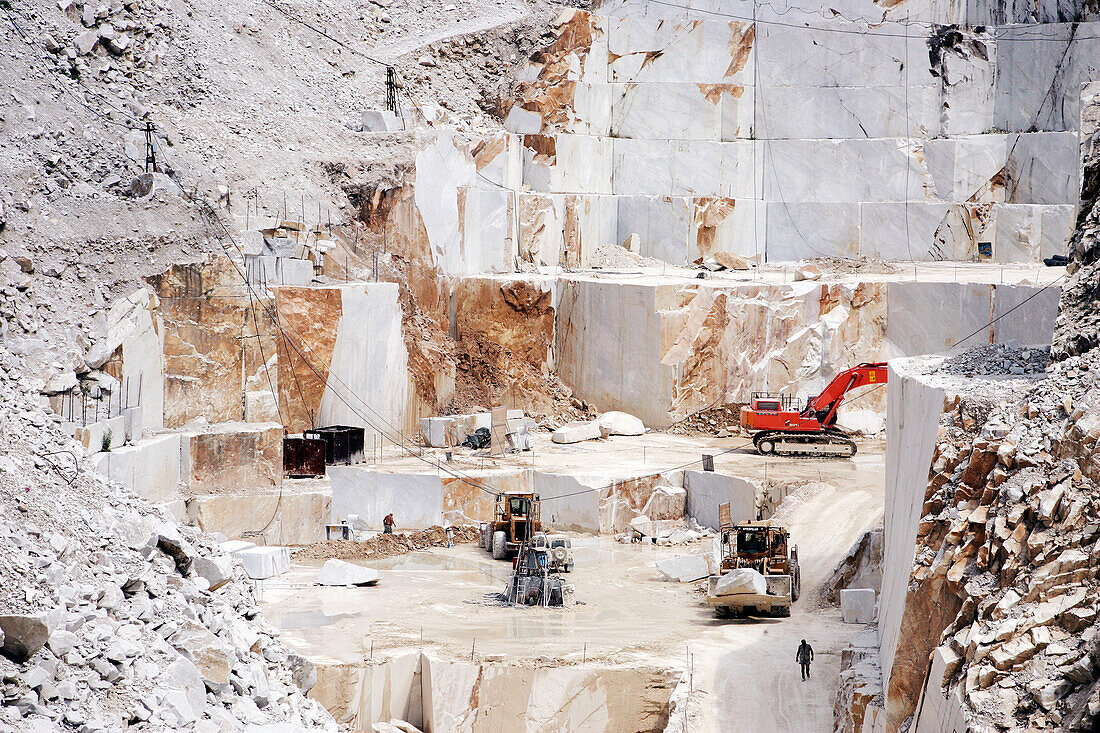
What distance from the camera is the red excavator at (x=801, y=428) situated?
27.8 m

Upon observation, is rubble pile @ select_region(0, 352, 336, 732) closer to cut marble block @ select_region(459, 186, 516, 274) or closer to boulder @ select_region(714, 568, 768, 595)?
boulder @ select_region(714, 568, 768, 595)

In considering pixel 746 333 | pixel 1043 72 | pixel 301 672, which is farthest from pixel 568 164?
pixel 301 672

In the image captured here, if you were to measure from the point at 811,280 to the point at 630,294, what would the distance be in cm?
539

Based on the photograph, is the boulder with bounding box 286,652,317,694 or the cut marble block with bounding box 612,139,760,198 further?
the cut marble block with bounding box 612,139,760,198

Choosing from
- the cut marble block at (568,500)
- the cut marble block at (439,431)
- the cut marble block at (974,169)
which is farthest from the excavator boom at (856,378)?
the cut marble block at (974,169)

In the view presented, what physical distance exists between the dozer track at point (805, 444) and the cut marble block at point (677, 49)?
1511cm

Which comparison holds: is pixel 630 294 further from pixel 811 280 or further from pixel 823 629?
pixel 823 629

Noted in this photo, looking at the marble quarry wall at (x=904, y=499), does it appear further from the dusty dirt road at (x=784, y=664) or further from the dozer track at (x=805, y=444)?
the dozer track at (x=805, y=444)

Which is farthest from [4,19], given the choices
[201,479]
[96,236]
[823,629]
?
[823,629]

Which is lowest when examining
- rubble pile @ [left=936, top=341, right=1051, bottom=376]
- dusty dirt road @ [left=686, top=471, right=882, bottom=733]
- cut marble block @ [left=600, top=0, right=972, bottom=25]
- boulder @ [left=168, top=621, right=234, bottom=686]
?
dusty dirt road @ [left=686, top=471, right=882, bottom=733]

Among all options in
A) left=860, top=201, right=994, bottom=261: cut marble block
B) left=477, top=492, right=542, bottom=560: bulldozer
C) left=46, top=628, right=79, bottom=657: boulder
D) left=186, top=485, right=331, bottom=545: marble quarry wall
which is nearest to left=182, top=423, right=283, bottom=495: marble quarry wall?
left=186, top=485, right=331, bottom=545: marble quarry wall

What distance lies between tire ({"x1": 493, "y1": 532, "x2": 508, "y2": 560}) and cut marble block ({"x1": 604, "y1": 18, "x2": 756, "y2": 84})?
19400 millimetres

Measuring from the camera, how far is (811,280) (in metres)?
32.8

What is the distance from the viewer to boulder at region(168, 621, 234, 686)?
35.5ft
